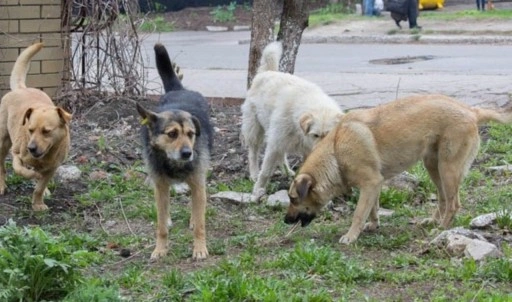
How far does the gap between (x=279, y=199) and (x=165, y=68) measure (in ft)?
5.00

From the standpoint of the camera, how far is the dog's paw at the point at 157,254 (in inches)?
266

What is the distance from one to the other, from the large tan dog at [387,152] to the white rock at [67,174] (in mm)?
2588

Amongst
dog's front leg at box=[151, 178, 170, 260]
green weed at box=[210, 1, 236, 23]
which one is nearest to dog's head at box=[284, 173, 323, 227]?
dog's front leg at box=[151, 178, 170, 260]

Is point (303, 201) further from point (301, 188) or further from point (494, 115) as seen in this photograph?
point (494, 115)

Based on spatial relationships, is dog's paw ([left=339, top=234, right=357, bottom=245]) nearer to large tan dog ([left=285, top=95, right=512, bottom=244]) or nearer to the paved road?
large tan dog ([left=285, top=95, right=512, bottom=244])

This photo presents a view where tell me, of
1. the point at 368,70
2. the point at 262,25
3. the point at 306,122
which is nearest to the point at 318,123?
the point at 306,122

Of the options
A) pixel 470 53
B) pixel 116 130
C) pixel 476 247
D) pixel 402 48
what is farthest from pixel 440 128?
pixel 402 48

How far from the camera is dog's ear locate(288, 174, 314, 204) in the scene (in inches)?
283

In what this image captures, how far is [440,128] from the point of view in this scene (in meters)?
7.11

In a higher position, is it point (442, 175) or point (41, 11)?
point (41, 11)

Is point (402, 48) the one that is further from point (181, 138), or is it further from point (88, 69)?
point (181, 138)

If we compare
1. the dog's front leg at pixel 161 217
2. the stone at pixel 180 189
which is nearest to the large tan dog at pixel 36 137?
the stone at pixel 180 189

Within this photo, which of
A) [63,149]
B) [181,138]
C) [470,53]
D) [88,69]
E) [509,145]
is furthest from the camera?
[470,53]

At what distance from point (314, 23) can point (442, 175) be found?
874 inches
